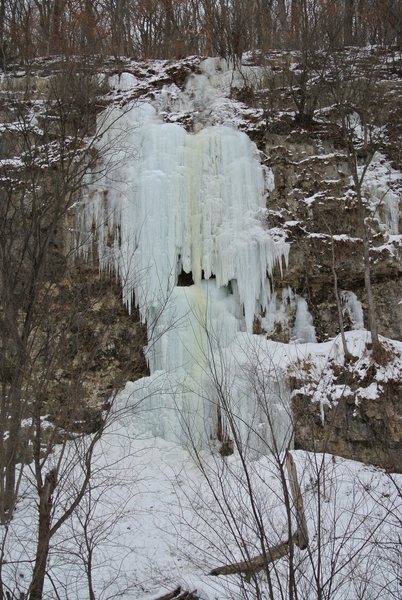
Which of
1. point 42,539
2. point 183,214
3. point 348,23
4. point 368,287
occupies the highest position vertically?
point 348,23

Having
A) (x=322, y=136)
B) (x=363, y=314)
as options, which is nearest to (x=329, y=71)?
(x=322, y=136)

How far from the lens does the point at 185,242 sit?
1032cm

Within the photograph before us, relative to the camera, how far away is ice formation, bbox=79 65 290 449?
31.4ft

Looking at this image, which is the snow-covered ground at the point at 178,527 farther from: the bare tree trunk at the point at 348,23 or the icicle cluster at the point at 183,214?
the bare tree trunk at the point at 348,23

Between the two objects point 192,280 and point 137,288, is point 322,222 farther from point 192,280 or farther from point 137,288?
point 137,288

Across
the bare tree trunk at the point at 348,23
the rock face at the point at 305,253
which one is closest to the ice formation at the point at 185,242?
Answer: the rock face at the point at 305,253

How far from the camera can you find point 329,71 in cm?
1298

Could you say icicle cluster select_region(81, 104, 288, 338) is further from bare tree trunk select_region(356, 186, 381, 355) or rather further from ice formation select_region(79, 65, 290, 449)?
bare tree trunk select_region(356, 186, 381, 355)

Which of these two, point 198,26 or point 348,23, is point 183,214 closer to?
point 198,26

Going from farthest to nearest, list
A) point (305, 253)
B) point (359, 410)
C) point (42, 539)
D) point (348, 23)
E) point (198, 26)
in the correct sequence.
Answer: point (198, 26) < point (348, 23) < point (305, 253) < point (359, 410) < point (42, 539)

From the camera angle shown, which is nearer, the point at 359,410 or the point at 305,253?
the point at 359,410

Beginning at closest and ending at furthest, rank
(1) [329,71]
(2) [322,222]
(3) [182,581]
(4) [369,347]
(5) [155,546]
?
1. (3) [182,581]
2. (5) [155,546]
3. (4) [369,347]
4. (2) [322,222]
5. (1) [329,71]

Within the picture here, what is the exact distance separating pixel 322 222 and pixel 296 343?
8.25 feet

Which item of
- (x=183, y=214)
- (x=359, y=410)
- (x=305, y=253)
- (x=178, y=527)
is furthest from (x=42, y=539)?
(x=305, y=253)
